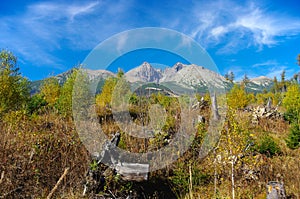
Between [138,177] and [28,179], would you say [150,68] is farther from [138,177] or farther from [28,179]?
[28,179]

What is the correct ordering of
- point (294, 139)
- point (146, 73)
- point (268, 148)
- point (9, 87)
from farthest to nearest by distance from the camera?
point (9, 87)
point (294, 139)
point (268, 148)
point (146, 73)

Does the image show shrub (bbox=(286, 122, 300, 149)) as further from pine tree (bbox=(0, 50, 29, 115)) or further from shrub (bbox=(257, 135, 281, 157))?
pine tree (bbox=(0, 50, 29, 115))

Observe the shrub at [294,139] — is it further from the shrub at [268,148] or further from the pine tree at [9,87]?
the pine tree at [9,87]

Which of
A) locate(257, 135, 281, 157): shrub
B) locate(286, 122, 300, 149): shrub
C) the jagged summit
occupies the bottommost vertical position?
locate(257, 135, 281, 157): shrub

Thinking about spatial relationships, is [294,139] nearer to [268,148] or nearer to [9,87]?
[268,148]

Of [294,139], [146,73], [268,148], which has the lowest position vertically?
[268,148]

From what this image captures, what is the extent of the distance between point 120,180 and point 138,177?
330 mm

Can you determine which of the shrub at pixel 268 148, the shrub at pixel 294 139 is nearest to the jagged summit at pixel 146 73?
the shrub at pixel 268 148

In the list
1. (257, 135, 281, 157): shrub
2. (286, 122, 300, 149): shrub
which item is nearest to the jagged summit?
(257, 135, 281, 157): shrub

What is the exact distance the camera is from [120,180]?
16.0 feet

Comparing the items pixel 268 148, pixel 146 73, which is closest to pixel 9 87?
pixel 146 73

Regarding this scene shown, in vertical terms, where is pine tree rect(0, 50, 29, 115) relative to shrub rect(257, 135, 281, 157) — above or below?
above

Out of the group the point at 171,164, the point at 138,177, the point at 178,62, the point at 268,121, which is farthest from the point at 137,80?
the point at 268,121

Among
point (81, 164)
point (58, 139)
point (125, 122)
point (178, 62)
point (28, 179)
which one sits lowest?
point (28, 179)
